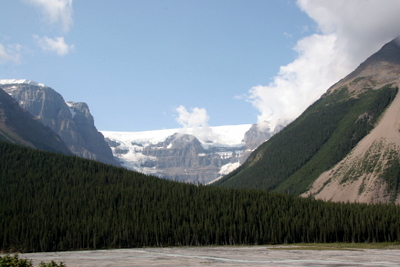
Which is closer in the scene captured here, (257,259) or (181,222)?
(257,259)

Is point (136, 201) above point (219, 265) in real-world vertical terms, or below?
above

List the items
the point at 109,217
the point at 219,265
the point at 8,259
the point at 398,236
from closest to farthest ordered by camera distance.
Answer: the point at 8,259 → the point at 219,265 → the point at 398,236 → the point at 109,217

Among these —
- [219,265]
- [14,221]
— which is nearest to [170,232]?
[14,221]

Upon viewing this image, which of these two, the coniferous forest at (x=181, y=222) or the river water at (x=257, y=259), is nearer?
the river water at (x=257, y=259)

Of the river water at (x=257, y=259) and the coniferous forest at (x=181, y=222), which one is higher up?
the coniferous forest at (x=181, y=222)

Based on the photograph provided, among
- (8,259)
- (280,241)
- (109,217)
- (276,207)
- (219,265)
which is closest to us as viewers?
(8,259)

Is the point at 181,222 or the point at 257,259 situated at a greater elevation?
the point at 181,222

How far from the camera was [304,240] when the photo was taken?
152m

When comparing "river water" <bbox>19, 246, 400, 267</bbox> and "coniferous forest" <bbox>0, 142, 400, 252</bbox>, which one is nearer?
"river water" <bbox>19, 246, 400, 267</bbox>

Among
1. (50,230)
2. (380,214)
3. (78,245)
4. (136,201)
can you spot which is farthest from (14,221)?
(380,214)

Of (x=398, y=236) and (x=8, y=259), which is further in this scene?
(x=398, y=236)

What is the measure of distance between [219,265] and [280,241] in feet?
282

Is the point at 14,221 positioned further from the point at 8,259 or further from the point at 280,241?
the point at 8,259

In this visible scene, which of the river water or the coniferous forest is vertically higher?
the coniferous forest
